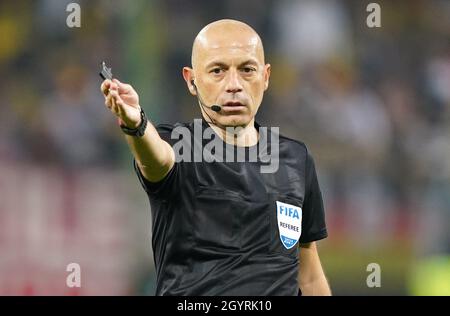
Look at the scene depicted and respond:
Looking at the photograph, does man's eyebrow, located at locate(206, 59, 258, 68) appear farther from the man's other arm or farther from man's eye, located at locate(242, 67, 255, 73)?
the man's other arm

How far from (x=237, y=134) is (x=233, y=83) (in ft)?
0.79

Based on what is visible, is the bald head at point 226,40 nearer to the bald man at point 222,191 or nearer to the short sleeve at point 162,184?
the bald man at point 222,191

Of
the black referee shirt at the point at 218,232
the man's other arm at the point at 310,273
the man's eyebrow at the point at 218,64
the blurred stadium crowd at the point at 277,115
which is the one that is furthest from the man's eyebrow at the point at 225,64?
the blurred stadium crowd at the point at 277,115

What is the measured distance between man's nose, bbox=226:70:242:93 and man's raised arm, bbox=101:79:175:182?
42 cm

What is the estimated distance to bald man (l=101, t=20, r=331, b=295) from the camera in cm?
388

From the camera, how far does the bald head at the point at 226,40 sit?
4117 mm

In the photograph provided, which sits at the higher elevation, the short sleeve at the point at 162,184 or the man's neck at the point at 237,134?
the man's neck at the point at 237,134

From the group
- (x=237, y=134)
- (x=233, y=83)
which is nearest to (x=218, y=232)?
(x=237, y=134)

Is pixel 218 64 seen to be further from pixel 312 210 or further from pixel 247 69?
pixel 312 210

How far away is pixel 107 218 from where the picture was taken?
761 centimetres

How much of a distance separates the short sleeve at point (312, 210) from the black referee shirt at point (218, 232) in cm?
35

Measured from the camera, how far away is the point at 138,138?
143 inches

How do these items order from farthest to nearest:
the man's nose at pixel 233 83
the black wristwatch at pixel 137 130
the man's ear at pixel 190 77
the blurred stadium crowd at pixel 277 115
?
1. the blurred stadium crowd at pixel 277 115
2. the man's ear at pixel 190 77
3. the man's nose at pixel 233 83
4. the black wristwatch at pixel 137 130
